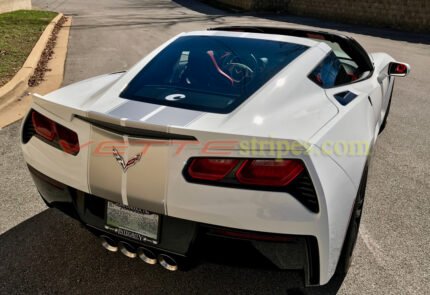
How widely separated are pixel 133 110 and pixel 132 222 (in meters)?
0.56

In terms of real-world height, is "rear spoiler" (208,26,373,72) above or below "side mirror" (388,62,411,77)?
above

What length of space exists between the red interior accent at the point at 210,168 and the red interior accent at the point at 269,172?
57 millimetres

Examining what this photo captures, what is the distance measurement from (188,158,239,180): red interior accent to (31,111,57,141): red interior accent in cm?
86

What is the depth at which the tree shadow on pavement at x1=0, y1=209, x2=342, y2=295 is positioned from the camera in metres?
2.20

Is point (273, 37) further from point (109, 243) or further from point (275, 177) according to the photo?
point (109, 243)

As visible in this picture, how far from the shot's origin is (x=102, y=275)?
229cm

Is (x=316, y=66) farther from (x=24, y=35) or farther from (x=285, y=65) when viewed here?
(x=24, y=35)

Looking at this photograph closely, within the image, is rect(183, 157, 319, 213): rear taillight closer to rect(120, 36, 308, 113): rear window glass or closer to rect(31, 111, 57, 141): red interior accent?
rect(120, 36, 308, 113): rear window glass

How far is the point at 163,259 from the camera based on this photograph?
1.98 m

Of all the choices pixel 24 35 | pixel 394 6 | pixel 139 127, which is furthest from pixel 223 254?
pixel 394 6

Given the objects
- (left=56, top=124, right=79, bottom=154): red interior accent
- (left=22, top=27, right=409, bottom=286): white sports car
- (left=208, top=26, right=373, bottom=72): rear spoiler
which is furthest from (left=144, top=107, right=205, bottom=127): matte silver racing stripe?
(left=208, top=26, right=373, bottom=72): rear spoiler

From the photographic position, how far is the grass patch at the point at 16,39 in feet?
23.0

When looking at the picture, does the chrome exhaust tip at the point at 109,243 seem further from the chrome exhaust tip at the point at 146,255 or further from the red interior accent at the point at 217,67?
the red interior accent at the point at 217,67

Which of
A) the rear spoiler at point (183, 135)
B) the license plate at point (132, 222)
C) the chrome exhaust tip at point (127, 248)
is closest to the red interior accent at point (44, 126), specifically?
the rear spoiler at point (183, 135)
